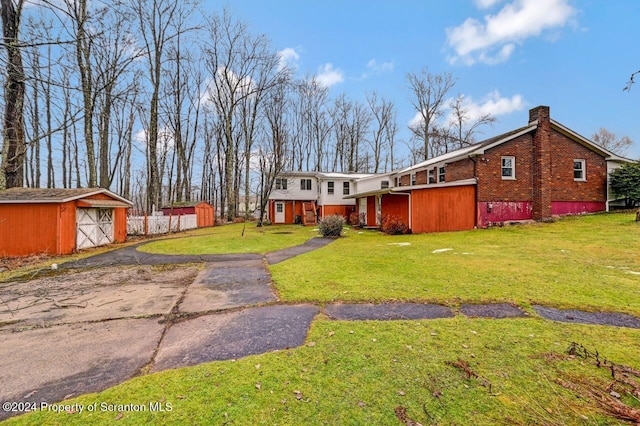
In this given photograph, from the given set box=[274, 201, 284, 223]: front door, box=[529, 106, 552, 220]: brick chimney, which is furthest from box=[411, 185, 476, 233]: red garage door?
box=[274, 201, 284, 223]: front door

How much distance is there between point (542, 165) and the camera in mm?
15414

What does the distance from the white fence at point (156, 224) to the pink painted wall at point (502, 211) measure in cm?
1994

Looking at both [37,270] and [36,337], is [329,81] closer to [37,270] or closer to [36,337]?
[37,270]

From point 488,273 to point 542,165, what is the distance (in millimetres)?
13068

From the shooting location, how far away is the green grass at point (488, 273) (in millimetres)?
4852

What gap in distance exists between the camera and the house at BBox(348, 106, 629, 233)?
15133 millimetres

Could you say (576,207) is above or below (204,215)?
above

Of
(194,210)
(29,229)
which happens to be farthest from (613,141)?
(29,229)

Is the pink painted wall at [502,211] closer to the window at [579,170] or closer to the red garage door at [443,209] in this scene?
the red garage door at [443,209]

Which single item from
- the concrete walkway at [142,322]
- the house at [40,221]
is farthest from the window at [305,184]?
the concrete walkway at [142,322]

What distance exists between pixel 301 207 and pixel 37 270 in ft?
68.6

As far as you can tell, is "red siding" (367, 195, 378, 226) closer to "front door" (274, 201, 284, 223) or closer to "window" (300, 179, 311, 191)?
"window" (300, 179, 311, 191)

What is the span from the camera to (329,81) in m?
34.8

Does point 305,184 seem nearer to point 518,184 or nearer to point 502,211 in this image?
point 502,211
